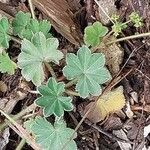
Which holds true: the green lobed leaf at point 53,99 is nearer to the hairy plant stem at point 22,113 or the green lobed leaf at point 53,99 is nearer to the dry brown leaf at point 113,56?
the hairy plant stem at point 22,113

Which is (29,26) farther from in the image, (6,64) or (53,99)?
(53,99)

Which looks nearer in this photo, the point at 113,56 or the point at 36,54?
the point at 36,54

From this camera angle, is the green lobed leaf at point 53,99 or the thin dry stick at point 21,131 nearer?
the green lobed leaf at point 53,99

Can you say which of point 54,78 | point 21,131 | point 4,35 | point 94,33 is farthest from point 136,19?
point 21,131

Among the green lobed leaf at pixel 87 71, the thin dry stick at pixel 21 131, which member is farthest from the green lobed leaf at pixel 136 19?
the thin dry stick at pixel 21 131

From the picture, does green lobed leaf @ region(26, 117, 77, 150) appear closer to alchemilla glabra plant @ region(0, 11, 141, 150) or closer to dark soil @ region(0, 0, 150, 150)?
alchemilla glabra plant @ region(0, 11, 141, 150)

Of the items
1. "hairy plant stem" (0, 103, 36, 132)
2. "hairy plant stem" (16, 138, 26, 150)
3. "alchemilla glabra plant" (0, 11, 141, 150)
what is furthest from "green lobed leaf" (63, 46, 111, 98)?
"hairy plant stem" (16, 138, 26, 150)
